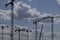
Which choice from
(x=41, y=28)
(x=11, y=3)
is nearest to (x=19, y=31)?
(x=41, y=28)

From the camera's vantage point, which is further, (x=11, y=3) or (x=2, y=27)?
(x=2, y=27)

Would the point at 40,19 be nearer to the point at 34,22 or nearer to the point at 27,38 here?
the point at 34,22

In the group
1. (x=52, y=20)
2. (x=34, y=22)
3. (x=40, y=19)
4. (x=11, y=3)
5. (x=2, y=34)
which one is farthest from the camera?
(x=2, y=34)

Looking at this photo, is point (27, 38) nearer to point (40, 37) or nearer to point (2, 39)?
point (40, 37)

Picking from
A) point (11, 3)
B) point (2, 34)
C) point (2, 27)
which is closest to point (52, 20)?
point (2, 27)

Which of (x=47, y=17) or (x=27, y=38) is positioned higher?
(x=47, y=17)

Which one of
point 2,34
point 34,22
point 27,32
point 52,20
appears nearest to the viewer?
point 52,20

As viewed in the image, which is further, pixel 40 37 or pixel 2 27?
pixel 40 37

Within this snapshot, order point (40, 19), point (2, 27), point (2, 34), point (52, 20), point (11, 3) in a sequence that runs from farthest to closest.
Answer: point (2, 34) → point (2, 27) → point (40, 19) → point (52, 20) → point (11, 3)

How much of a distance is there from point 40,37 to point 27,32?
439 centimetres

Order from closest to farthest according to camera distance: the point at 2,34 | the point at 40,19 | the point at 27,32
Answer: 1. the point at 40,19
2. the point at 2,34
3. the point at 27,32

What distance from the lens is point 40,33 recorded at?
59.0 meters

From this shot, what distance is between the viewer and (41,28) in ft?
186

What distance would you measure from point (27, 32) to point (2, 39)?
7.88 meters
